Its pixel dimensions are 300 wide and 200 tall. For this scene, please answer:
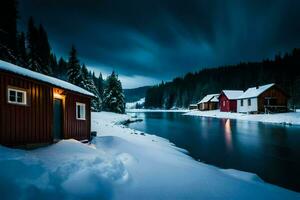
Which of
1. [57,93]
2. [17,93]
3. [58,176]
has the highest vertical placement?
[57,93]

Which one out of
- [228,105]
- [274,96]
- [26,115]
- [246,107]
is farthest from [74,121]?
[228,105]

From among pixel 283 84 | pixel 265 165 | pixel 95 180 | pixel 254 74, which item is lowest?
pixel 265 165

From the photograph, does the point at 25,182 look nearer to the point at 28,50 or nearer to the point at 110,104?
the point at 28,50

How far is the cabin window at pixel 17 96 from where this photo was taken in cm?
771

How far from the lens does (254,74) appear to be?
101 meters

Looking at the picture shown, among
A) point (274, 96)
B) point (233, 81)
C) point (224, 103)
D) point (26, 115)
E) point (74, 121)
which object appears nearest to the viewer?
point (26, 115)

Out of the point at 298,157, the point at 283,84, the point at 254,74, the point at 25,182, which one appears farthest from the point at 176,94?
the point at 25,182

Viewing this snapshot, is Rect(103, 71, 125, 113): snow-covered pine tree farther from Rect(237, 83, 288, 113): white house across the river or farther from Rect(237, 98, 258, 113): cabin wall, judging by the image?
Rect(237, 83, 288, 113): white house across the river

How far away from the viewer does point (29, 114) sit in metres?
8.45

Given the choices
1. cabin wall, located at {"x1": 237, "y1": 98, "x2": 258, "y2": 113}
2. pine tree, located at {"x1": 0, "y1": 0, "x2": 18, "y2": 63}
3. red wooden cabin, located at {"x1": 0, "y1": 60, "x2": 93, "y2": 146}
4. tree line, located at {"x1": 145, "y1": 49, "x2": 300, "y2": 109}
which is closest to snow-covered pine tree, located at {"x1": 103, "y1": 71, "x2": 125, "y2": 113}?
pine tree, located at {"x1": 0, "y1": 0, "x2": 18, "y2": 63}

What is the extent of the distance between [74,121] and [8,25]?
820 inches

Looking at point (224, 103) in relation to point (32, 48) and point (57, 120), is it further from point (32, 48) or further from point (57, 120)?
point (57, 120)

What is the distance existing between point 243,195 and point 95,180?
4502mm

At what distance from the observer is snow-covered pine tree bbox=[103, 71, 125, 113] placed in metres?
46.5
